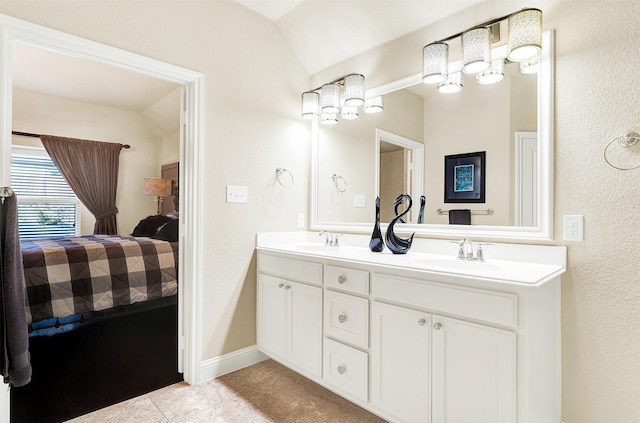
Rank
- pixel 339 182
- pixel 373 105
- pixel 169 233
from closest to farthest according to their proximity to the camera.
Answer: pixel 373 105 < pixel 339 182 < pixel 169 233

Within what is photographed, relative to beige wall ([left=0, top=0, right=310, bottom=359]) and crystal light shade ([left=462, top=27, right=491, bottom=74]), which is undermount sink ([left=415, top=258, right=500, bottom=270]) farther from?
beige wall ([left=0, top=0, right=310, bottom=359])

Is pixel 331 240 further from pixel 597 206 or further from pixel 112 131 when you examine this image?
Result: pixel 112 131

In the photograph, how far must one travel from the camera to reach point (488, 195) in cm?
192

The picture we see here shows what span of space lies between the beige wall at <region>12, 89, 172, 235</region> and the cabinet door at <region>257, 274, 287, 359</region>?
3.62 meters

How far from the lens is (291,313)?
7.18 feet

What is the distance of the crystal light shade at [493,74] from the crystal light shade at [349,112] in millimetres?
891

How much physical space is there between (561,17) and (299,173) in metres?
1.86

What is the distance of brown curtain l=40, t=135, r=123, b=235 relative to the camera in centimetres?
497

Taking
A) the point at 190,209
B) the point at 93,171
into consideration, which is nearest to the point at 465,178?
the point at 190,209

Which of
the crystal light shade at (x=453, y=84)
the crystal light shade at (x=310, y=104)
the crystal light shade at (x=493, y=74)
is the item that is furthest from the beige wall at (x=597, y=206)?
the crystal light shade at (x=310, y=104)

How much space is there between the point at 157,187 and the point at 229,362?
3.79m

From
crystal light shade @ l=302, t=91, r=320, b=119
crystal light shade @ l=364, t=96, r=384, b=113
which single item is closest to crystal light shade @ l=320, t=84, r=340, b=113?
crystal light shade @ l=302, t=91, r=320, b=119

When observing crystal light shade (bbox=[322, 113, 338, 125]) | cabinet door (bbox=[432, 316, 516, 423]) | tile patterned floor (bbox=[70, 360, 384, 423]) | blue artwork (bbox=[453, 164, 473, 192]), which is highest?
crystal light shade (bbox=[322, 113, 338, 125])

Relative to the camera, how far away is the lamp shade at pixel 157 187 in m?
5.31
